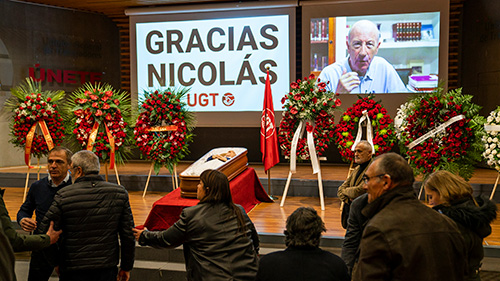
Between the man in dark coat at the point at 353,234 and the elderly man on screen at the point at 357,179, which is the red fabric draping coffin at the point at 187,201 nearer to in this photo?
the elderly man on screen at the point at 357,179

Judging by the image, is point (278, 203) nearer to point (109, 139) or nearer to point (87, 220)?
point (109, 139)

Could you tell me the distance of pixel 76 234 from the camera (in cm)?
309

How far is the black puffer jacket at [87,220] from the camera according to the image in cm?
307

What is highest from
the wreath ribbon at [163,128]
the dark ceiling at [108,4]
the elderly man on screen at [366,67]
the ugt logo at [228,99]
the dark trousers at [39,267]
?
the dark ceiling at [108,4]

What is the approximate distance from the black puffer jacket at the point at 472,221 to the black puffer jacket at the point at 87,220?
198cm

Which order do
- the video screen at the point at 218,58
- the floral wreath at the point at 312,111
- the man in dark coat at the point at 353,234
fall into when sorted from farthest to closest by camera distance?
the video screen at the point at 218,58 → the floral wreath at the point at 312,111 → the man in dark coat at the point at 353,234

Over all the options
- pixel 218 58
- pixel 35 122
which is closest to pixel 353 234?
pixel 35 122

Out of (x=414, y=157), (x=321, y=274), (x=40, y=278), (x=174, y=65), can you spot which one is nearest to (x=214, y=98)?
(x=174, y=65)

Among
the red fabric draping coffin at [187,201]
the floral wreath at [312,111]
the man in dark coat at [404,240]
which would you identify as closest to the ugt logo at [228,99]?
the red fabric draping coffin at [187,201]

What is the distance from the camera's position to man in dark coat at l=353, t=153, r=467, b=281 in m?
1.88

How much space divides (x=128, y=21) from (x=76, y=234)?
8722 mm

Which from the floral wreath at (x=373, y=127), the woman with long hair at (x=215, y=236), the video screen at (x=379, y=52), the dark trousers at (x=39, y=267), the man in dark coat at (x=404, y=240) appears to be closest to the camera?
the man in dark coat at (x=404, y=240)

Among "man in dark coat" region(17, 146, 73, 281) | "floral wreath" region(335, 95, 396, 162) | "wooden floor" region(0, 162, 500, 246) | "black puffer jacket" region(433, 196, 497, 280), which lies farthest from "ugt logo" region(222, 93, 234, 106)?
"black puffer jacket" region(433, 196, 497, 280)

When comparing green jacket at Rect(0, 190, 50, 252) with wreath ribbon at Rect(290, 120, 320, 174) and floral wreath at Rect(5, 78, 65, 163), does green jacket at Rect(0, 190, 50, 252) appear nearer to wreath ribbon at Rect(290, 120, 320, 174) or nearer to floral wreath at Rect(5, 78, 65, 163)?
wreath ribbon at Rect(290, 120, 320, 174)
